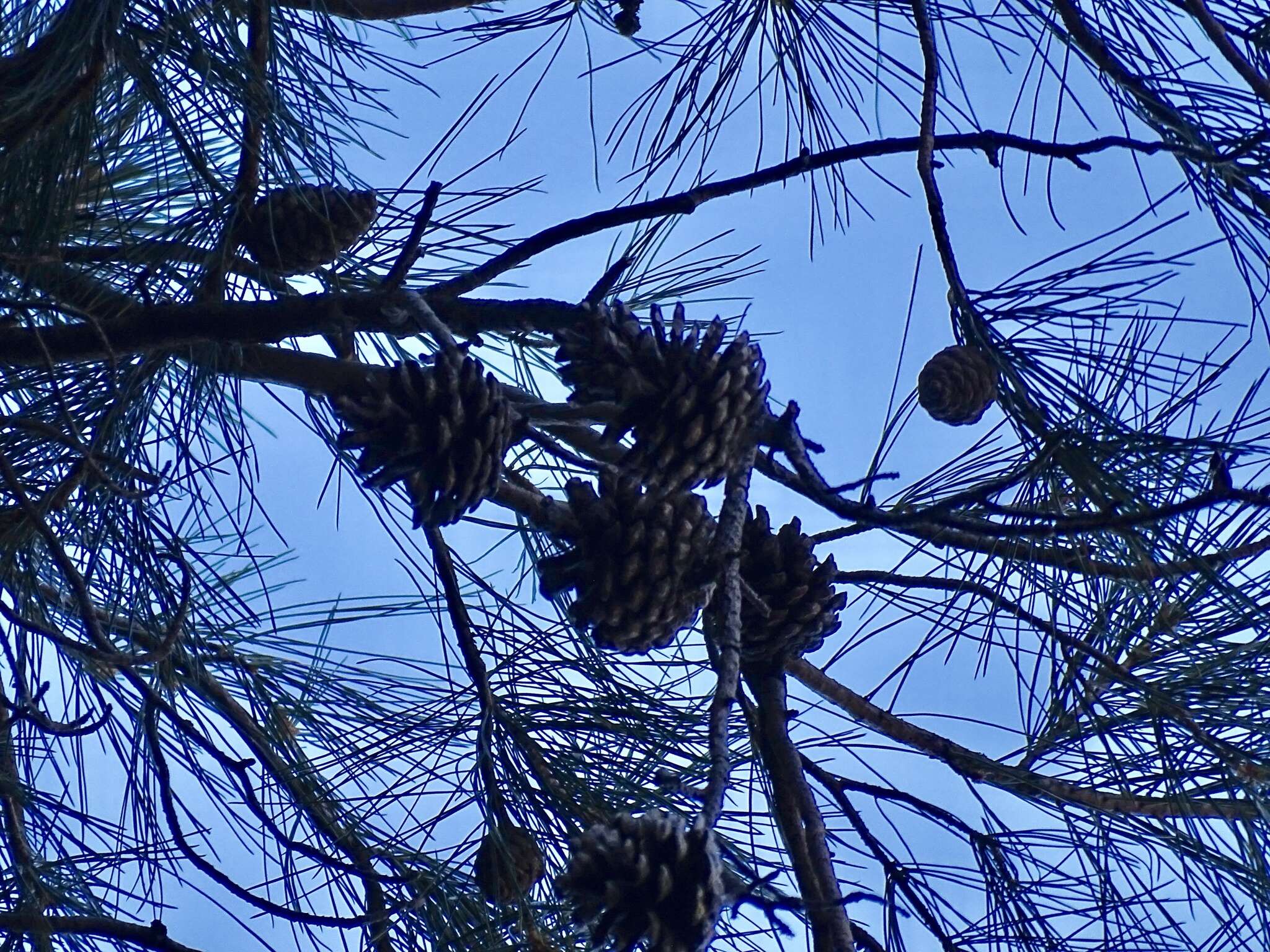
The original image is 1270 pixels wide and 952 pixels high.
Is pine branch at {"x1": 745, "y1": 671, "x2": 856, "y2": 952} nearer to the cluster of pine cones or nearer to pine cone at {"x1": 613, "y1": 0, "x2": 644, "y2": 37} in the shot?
the cluster of pine cones

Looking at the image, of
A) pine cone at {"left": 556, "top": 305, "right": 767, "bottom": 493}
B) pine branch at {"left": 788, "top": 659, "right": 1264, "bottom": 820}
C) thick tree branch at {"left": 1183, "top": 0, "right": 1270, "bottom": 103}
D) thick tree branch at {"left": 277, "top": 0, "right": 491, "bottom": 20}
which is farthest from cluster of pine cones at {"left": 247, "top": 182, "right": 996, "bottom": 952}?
thick tree branch at {"left": 277, "top": 0, "right": 491, "bottom": 20}

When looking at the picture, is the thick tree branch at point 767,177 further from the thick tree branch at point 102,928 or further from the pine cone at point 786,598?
the thick tree branch at point 102,928

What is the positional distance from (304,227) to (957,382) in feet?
1.22

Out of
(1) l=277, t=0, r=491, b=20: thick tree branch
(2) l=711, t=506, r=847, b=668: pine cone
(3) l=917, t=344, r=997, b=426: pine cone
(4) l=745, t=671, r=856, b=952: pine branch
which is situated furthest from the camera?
(1) l=277, t=0, r=491, b=20: thick tree branch

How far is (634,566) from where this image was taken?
0.49 metres

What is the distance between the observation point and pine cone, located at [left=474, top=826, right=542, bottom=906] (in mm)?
Result: 677

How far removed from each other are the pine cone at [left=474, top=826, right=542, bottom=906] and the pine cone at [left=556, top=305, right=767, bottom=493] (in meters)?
0.27

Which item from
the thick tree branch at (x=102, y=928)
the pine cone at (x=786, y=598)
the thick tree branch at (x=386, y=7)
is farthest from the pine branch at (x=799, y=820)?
the thick tree branch at (x=386, y=7)

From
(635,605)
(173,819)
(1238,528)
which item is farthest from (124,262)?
(1238,528)

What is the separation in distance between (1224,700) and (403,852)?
1.53 feet

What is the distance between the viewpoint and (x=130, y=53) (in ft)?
2.06

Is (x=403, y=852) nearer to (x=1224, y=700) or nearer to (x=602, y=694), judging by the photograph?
(x=602, y=694)

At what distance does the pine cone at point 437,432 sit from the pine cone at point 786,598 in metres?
0.12

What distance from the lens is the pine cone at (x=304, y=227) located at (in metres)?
0.71
